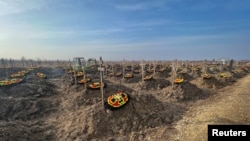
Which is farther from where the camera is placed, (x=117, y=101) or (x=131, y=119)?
(x=117, y=101)

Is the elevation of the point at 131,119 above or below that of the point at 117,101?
below

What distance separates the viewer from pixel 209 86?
26.1 meters

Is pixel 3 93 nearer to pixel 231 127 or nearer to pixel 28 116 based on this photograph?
pixel 28 116

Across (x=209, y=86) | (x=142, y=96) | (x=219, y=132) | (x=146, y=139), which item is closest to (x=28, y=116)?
(x=142, y=96)

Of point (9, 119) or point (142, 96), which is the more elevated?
point (142, 96)

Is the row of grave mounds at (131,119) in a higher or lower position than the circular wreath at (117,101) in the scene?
lower

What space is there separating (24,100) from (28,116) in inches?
93.8

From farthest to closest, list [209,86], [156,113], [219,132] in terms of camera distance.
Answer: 1. [209,86]
2. [156,113]
3. [219,132]

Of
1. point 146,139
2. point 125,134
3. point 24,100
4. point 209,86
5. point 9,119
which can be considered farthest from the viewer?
point 209,86

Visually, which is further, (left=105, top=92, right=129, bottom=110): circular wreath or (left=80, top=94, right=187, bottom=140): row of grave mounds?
(left=105, top=92, right=129, bottom=110): circular wreath

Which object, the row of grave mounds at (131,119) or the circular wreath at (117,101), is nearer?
the row of grave mounds at (131,119)

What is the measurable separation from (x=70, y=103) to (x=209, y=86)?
15.2 m

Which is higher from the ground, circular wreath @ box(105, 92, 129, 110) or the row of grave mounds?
circular wreath @ box(105, 92, 129, 110)

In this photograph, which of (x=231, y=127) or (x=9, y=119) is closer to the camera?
(x=231, y=127)
